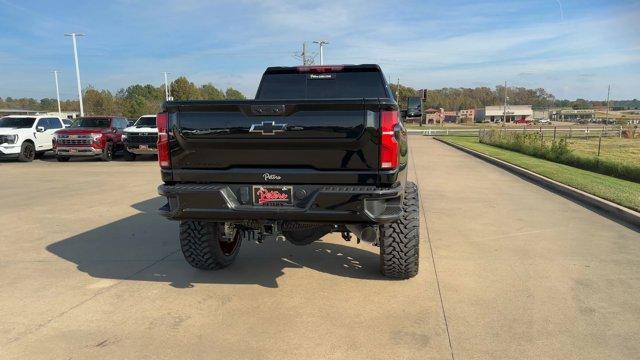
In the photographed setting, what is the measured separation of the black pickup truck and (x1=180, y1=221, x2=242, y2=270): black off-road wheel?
0.65 m

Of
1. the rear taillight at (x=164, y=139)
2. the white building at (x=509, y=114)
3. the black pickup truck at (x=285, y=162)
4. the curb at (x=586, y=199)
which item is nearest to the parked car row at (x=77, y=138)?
the curb at (x=586, y=199)

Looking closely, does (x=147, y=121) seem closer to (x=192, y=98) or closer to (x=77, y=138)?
(x=77, y=138)

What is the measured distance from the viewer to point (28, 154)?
60.4 ft

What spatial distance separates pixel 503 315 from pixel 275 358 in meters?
1.95

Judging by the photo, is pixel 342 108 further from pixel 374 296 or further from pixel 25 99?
pixel 25 99

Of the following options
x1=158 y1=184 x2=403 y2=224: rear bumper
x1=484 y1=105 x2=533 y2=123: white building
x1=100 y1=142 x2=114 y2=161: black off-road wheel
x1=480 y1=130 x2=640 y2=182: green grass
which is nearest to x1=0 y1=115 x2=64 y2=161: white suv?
x1=100 y1=142 x2=114 y2=161: black off-road wheel

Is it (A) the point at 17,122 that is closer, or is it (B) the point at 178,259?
(B) the point at 178,259

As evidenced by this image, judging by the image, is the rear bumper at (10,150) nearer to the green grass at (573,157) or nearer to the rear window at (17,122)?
the rear window at (17,122)

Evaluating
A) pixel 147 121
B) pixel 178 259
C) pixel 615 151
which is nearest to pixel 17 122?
pixel 147 121

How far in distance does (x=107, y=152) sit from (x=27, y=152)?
318cm

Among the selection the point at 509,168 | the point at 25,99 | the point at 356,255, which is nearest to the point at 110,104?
the point at 25,99

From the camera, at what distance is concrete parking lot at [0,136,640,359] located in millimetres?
3391

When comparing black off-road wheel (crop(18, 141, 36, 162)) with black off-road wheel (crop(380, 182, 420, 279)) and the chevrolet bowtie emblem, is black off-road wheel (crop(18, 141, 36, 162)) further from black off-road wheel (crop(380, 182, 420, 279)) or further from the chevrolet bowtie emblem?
black off-road wheel (crop(380, 182, 420, 279))

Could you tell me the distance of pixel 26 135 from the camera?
59.6 ft
